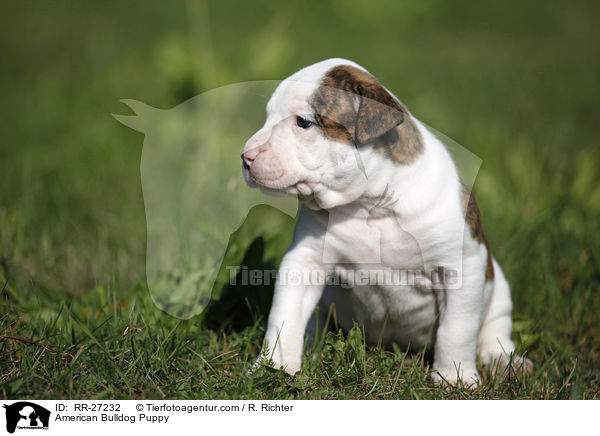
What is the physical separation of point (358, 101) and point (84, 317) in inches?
66.6

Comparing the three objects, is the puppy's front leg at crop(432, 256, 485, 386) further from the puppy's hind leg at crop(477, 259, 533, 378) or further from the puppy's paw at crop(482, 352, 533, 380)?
the puppy's hind leg at crop(477, 259, 533, 378)

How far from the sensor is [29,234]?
379cm

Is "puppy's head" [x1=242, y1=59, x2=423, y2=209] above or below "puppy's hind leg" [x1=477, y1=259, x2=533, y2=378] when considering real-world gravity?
above

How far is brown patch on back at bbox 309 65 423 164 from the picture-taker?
2.29 m

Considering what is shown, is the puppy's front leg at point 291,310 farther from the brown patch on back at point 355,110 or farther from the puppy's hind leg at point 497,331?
the puppy's hind leg at point 497,331

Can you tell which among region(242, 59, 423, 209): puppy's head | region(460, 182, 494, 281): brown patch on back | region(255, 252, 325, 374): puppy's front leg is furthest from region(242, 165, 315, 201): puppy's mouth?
region(460, 182, 494, 281): brown patch on back

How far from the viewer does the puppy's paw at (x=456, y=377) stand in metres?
2.58

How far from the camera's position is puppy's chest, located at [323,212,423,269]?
2.52 m

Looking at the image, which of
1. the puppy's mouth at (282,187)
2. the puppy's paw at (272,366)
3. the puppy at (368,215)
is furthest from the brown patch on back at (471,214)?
the puppy's paw at (272,366)

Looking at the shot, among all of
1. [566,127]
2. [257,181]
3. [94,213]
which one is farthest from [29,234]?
[566,127]

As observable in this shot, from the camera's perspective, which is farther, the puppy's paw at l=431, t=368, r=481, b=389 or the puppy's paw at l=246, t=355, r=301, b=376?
the puppy's paw at l=431, t=368, r=481, b=389
